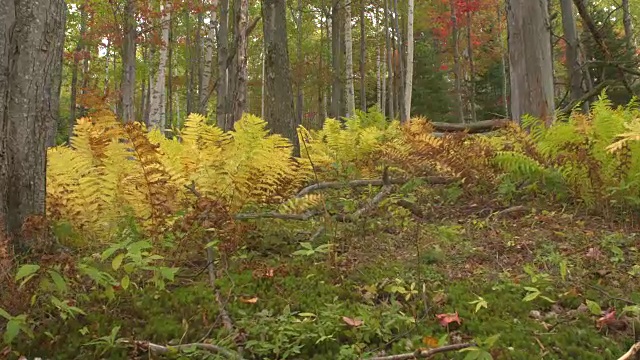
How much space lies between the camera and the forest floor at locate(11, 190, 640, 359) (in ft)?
6.97

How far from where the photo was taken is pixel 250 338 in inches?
86.1

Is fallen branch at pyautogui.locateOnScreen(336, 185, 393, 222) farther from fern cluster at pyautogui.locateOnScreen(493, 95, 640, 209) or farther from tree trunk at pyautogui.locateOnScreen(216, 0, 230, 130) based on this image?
tree trunk at pyautogui.locateOnScreen(216, 0, 230, 130)

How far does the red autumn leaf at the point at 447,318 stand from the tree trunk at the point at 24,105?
232cm

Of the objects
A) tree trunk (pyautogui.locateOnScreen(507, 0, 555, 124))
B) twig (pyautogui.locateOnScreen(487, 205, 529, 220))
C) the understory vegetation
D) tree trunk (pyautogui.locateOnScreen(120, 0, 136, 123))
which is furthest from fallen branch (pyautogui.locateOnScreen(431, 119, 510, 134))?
tree trunk (pyautogui.locateOnScreen(120, 0, 136, 123))

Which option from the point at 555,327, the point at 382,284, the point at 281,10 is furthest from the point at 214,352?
the point at 281,10

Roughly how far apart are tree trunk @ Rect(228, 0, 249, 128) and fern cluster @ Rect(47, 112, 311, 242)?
6.82 m

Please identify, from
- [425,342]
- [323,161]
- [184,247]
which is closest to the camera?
[425,342]

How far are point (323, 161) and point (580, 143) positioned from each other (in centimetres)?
280

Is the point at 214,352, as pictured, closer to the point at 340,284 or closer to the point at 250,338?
the point at 250,338

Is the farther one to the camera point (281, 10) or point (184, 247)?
point (281, 10)

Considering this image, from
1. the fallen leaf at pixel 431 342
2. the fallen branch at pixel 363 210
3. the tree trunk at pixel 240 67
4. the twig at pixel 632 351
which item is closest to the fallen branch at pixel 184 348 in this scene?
the fallen leaf at pixel 431 342

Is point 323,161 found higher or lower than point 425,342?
higher

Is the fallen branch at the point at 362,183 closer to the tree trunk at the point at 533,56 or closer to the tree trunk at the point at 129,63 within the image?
the tree trunk at the point at 533,56

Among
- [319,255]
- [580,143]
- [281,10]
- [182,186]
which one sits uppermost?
[281,10]
